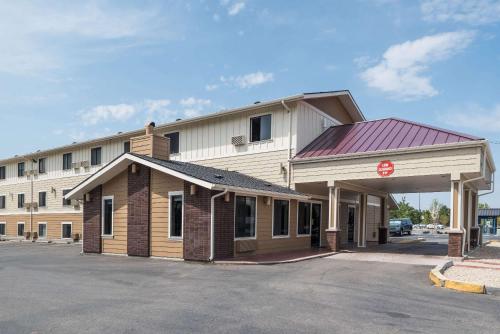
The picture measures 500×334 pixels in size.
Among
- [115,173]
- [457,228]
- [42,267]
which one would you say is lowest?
[42,267]

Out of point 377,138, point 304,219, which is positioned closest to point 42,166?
point 304,219

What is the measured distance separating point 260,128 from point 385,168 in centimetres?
642

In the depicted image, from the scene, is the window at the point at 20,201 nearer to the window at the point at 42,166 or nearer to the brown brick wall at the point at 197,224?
the window at the point at 42,166

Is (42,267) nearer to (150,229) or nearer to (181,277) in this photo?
(150,229)

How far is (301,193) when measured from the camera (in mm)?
19969

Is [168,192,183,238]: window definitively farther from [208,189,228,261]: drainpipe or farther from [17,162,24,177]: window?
[17,162,24,177]: window

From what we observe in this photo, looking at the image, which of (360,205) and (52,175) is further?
(52,175)

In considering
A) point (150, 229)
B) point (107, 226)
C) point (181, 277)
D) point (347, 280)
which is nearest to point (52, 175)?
point (107, 226)

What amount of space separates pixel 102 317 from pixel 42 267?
858cm

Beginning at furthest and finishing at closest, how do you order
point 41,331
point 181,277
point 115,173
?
point 115,173, point 181,277, point 41,331

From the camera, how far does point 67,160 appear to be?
32.0 meters

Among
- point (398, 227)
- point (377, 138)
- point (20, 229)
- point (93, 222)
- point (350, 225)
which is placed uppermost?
point (377, 138)

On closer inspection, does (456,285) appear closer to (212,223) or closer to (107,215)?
(212,223)

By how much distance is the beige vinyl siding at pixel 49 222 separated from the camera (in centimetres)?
3030
